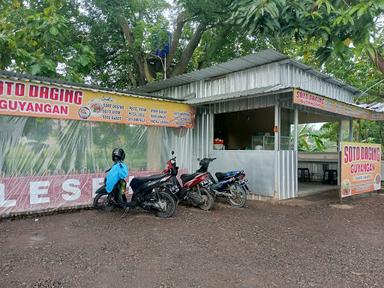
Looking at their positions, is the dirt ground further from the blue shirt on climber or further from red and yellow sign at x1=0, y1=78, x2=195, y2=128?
red and yellow sign at x1=0, y1=78, x2=195, y2=128

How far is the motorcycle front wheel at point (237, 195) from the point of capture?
6945 millimetres

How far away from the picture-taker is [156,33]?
1162cm

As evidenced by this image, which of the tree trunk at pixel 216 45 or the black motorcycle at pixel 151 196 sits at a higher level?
the tree trunk at pixel 216 45

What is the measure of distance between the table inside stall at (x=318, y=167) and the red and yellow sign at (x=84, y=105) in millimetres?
6013

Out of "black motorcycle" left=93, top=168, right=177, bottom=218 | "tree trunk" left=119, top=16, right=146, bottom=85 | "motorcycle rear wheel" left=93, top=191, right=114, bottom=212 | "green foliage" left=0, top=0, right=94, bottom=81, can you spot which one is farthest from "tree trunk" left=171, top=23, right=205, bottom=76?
"black motorcycle" left=93, top=168, right=177, bottom=218

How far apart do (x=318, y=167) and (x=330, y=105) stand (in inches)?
191

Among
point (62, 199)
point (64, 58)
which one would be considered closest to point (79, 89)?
point (62, 199)

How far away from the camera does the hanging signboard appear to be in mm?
6703

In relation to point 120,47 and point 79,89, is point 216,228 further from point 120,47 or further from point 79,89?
point 120,47

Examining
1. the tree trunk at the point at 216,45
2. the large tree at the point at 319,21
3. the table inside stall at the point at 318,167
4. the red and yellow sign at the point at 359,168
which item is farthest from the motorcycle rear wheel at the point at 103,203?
the tree trunk at the point at 216,45

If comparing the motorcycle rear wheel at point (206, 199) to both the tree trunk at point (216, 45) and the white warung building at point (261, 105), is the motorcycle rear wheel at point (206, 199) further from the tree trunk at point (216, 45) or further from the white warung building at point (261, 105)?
the tree trunk at point (216, 45)

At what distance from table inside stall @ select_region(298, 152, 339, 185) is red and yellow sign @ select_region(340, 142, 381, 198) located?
2172 millimetres

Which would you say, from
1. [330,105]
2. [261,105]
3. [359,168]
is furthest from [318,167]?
[261,105]

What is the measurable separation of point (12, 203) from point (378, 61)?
597 centimetres
